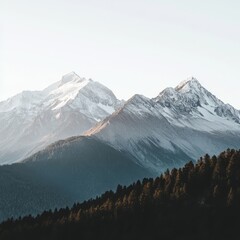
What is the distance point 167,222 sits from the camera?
631 feet

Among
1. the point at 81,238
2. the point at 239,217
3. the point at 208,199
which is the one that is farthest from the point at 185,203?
the point at 81,238

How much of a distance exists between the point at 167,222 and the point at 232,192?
2165 centimetres

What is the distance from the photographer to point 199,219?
189 metres

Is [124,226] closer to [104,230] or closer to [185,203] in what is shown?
[104,230]

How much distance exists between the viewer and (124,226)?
198 m

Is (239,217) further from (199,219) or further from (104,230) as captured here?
(104,230)

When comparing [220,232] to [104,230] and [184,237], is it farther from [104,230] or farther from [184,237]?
[104,230]

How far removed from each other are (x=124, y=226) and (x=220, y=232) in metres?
30.6

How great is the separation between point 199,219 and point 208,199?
1125cm

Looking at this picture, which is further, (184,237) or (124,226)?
(124,226)

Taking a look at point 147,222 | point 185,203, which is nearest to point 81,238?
point 147,222

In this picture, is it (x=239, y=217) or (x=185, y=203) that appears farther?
(x=185, y=203)

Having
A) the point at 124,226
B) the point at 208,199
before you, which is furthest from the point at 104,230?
the point at 208,199

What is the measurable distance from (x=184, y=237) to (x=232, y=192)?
73.5ft
